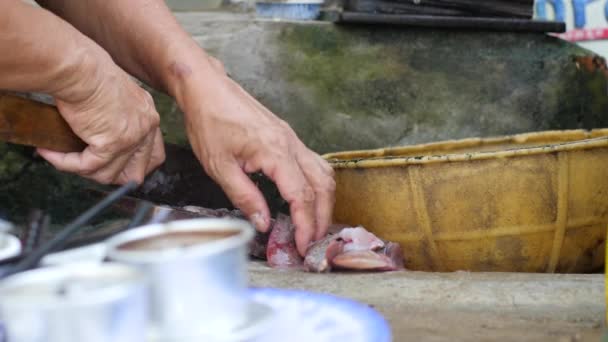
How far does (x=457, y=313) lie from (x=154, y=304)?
1067 millimetres

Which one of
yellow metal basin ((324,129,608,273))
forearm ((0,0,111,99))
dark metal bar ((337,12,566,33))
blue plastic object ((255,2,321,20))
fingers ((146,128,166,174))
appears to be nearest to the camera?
forearm ((0,0,111,99))

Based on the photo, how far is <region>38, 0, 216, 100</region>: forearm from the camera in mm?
2584

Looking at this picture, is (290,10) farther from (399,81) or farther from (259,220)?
(259,220)

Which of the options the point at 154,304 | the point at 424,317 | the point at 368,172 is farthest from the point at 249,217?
the point at 154,304

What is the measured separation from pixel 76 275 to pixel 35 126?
156 centimetres

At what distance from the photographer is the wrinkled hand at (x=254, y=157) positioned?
7.91 feet

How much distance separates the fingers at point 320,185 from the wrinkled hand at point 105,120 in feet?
1.66

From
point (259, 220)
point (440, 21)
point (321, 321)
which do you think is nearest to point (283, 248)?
point (259, 220)

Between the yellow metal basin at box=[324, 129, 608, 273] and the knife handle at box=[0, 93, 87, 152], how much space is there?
3.23ft

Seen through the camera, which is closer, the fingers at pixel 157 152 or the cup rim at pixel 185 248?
the cup rim at pixel 185 248

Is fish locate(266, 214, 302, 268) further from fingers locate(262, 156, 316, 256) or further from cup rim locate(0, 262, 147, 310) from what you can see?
cup rim locate(0, 262, 147, 310)

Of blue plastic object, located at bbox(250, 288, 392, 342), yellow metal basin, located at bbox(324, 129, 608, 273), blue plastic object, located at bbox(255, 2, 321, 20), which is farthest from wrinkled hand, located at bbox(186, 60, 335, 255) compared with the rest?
blue plastic object, located at bbox(255, 2, 321, 20)

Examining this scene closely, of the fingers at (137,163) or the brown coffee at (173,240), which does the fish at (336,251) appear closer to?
the fingers at (137,163)

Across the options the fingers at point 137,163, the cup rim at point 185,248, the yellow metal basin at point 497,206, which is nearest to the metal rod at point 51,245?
the cup rim at point 185,248
